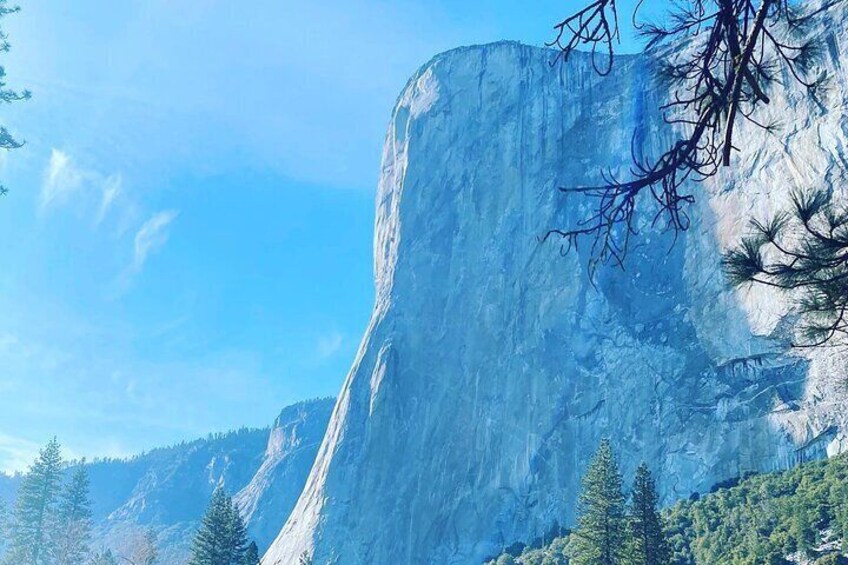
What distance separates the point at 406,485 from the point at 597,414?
19952 millimetres

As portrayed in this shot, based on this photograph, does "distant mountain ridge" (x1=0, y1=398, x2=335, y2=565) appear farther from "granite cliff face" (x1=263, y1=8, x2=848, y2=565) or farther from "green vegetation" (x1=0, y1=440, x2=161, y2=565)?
"green vegetation" (x1=0, y1=440, x2=161, y2=565)

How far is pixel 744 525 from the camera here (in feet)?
162

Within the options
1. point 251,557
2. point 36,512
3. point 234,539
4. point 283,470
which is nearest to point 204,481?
point 283,470

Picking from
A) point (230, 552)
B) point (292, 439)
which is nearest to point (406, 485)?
point (230, 552)

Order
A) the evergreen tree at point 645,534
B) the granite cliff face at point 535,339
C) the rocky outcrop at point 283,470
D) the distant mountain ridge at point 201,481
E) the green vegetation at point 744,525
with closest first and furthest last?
the evergreen tree at point 645,534 → the green vegetation at point 744,525 → the granite cliff face at point 535,339 → the rocky outcrop at point 283,470 → the distant mountain ridge at point 201,481

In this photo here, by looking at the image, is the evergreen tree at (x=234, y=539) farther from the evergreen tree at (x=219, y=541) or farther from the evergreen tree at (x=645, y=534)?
the evergreen tree at (x=645, y=534)

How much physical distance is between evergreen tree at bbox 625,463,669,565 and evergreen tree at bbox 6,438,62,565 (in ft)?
121

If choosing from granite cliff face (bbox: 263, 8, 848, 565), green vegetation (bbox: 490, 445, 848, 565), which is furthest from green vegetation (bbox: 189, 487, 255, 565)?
granite cliff face (bbox: 263, 8, 848, 565)

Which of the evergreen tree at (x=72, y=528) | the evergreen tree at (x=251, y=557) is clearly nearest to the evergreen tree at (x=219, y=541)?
the evergreen tree at (x=251, y=557)

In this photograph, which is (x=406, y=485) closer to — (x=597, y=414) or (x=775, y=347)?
(x=597, y=414)

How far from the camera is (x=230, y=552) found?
116 feet

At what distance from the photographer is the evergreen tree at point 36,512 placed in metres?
50.0

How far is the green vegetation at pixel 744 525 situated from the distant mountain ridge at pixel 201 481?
3259 inches

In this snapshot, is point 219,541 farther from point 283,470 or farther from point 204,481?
point 204,481
